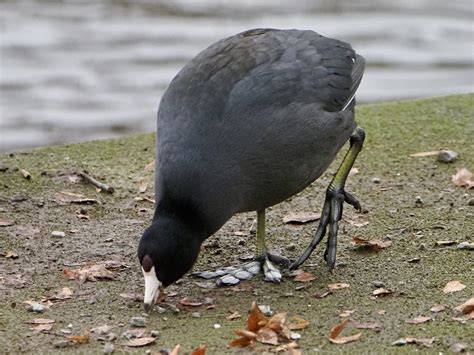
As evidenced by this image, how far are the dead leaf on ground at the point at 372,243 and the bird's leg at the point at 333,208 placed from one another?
160 mm

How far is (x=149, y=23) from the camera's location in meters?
14.2

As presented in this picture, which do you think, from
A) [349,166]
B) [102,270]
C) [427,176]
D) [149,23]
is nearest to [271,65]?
[349,166]

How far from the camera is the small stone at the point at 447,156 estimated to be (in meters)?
7.21

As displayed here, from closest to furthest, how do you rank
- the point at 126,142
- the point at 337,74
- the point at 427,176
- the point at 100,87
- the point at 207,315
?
the point at 207,315 → the point at 337,74 → the point at 427,176 → the point at 126,142 → the point at 100,87

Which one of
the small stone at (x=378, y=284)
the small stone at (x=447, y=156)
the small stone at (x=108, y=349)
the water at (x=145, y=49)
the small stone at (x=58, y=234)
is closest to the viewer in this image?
the small stone at (x=108, y=349)

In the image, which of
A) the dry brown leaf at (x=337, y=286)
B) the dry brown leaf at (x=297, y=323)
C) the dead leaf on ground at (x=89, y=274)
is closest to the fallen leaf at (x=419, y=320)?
the dry brown leaf at (x=297, y=323)

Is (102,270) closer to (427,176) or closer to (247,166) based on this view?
(247,166)

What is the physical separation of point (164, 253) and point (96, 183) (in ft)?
6.74

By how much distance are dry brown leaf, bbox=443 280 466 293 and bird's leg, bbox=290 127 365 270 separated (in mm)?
635

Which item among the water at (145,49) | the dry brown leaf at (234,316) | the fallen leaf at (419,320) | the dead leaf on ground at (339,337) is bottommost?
the water at (145,49)

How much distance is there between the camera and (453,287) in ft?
17.6

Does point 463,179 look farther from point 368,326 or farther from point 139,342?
point 139,342

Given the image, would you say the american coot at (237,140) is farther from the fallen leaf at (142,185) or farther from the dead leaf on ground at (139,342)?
the fallen leaf at (142,185)

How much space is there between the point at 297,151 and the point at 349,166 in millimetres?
804
